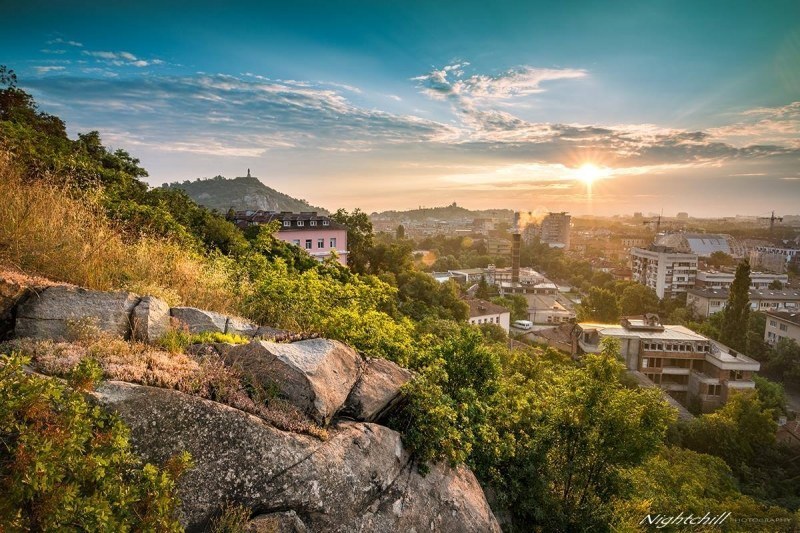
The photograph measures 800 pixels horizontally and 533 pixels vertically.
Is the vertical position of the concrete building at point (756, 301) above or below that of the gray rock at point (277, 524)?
below

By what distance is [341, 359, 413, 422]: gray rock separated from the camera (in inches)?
243

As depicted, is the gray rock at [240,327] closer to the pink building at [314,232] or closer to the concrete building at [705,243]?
the pink building at [314,232]

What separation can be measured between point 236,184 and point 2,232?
142m

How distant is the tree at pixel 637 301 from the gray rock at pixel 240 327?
62.4 metres

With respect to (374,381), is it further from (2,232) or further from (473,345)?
(2,232)

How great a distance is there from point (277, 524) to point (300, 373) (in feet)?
5.90

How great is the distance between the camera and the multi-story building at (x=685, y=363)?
3375cm

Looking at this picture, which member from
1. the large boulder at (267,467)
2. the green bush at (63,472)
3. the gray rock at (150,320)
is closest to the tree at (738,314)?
the large boulder at (267,467)

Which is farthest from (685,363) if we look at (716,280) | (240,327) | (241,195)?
(241,195)

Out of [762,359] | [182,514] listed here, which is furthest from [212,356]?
[762,359]

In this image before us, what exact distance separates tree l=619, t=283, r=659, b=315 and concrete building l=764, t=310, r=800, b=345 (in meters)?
13.4

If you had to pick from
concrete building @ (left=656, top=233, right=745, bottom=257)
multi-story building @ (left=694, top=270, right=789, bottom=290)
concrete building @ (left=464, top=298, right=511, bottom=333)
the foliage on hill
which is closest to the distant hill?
concrete building @ (left=464, top=298, right=511, bottom=333)

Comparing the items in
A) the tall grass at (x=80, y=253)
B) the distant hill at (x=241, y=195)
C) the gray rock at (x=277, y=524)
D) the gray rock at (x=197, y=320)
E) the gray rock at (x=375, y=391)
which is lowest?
the gray rock at (x=277, y=524)

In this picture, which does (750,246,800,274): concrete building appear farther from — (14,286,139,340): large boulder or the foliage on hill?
(14,286,139,340): large boulder
